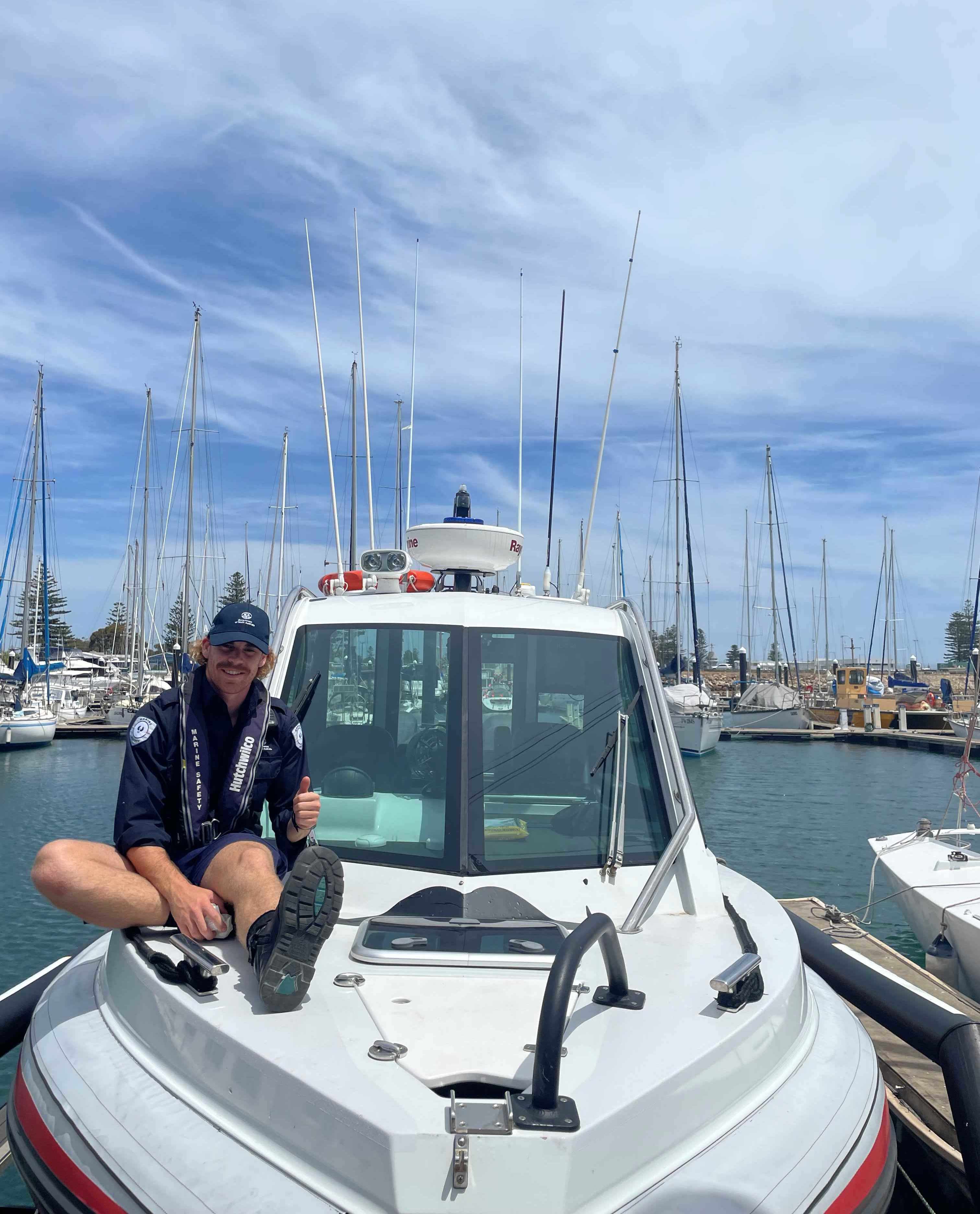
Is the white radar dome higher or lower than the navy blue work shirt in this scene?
higher

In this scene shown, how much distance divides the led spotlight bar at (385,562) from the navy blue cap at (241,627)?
143 centimetres

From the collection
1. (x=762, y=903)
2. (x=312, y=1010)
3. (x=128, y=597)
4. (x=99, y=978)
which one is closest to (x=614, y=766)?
(x=762, y=903)

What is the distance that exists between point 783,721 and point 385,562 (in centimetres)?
3591

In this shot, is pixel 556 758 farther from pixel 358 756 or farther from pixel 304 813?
pixel 304 813

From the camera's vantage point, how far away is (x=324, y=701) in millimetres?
4070

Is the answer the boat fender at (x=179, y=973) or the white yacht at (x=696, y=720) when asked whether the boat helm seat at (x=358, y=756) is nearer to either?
the boat fender at (x=179, y=973)

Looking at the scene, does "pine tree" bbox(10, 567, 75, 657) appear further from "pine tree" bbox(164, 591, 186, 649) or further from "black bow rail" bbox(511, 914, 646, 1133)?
"black bow rail" bbox(511, 914, 646, 1133)

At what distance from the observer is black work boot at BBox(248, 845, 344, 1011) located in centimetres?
239

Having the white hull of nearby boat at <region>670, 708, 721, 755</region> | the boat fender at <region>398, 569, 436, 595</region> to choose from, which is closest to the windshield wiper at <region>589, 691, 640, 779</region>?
the boat fender at <region>398, 569, 436, 595</region>

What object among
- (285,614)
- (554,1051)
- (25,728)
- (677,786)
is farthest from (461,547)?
(25,728)

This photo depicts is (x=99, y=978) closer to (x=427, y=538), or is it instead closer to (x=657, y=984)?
(x=657, y=984)

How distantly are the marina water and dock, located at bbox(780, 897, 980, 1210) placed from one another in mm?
2265

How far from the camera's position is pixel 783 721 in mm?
38188

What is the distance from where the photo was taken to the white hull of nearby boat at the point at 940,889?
7.18m
